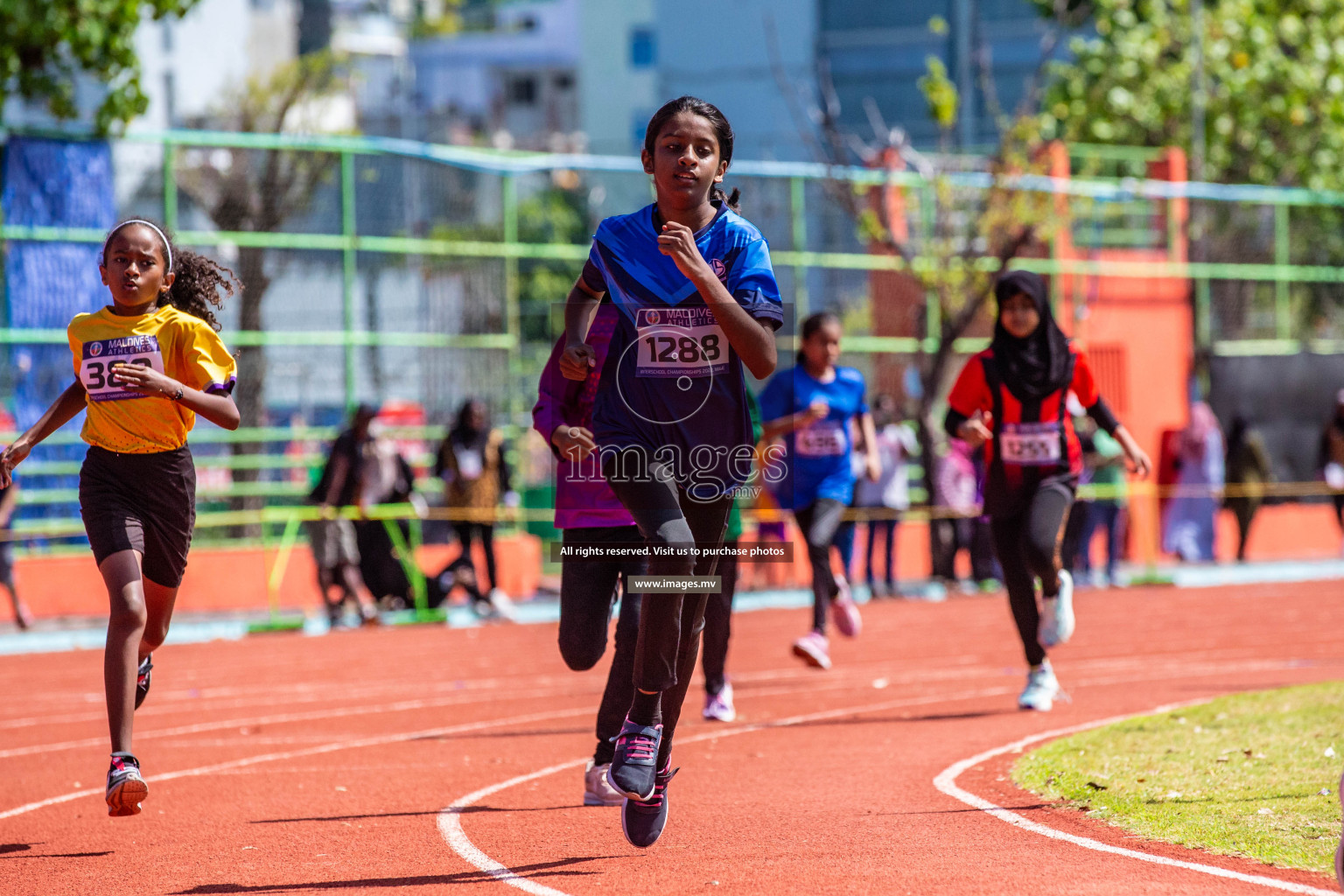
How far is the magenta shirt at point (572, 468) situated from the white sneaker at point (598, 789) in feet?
2.90

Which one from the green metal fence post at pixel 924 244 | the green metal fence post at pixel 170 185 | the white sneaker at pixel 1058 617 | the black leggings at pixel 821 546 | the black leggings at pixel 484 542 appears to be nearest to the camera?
the white sneaker at pixel 1058 617

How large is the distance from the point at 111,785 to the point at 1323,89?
2715cm

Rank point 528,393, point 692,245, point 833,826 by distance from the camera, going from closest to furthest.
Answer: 1. point 692,245
2. point 833,826
3. point 528,393

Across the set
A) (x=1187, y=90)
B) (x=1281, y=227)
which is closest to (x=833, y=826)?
(x=1281, y=227)

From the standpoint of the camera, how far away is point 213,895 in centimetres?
529

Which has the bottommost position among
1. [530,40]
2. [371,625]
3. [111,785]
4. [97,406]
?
[371,625]

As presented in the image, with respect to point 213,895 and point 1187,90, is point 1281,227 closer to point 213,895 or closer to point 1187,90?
point 1187,90

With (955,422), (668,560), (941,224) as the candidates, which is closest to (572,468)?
(668,560)

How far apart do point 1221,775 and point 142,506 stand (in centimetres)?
412

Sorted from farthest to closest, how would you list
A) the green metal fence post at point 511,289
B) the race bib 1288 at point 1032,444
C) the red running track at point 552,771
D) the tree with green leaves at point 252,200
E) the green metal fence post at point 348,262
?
the green metal fence post at point 511,289 < the green metal fence post at point 348,262 < the tree with green leaves at point 252,200 < the race bib 1288 at point 1032,444 < the red running track at point 552,771

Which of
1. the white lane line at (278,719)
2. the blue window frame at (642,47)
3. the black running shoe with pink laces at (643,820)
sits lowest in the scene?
the white lane line at (278,719)

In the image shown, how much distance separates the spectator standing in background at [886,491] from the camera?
749 inches

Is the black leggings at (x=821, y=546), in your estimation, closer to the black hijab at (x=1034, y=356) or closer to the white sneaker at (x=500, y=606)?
the black hijab at (x=1034, y=356)

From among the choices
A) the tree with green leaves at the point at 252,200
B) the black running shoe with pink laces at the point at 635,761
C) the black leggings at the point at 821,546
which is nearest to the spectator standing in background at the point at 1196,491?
the tree with green leaves at the point at 252,200
